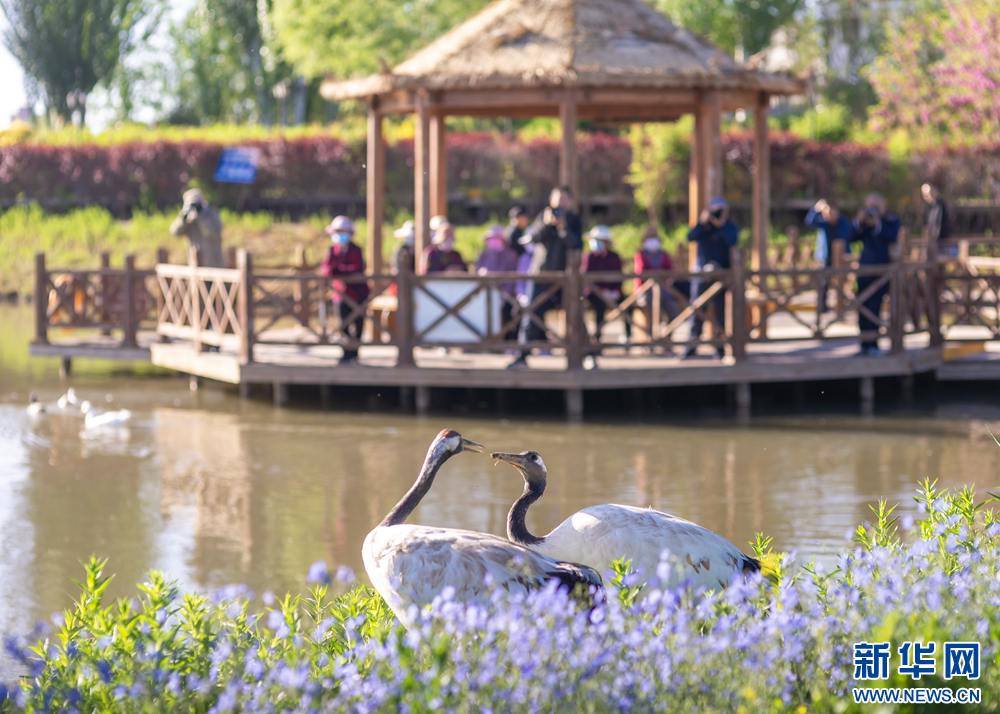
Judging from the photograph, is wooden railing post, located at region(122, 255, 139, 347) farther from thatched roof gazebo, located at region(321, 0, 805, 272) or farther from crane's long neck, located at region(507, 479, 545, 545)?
crane's long neck, located at region(507, 479, 545, 545)

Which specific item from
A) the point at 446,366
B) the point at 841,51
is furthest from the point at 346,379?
the point at 841,51

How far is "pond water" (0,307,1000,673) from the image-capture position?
728cm

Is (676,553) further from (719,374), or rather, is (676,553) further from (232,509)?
(719,374)

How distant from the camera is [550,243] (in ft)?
41.1

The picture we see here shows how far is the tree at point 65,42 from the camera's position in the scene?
4338 centimetres

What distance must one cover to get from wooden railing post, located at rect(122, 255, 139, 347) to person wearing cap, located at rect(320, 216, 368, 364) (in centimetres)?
327

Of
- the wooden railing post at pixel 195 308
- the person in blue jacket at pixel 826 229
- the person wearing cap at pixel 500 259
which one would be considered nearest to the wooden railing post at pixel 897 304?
the person in blue jacket at pixel 826 229

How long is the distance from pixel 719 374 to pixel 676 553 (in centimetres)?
765

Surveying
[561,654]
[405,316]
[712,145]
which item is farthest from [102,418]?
[561,654]

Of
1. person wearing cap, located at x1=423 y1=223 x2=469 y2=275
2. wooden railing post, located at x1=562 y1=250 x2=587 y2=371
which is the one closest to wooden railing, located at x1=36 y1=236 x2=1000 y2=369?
wooden railing post, located at x1=562 y1=250 x2=587 y2=371

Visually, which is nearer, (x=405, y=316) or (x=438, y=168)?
(x=405, y=316)

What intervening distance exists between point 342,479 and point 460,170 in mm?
21522

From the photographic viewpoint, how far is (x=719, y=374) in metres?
12.1

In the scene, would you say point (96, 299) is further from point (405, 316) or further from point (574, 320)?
point (574, 320)
